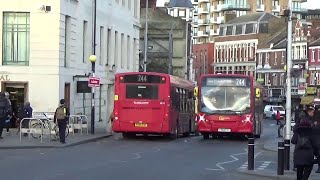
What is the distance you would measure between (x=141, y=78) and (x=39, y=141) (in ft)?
20.9

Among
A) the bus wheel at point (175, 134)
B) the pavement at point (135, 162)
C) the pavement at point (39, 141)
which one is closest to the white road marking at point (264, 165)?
the pavement at point (135, 162)

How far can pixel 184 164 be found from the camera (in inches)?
902

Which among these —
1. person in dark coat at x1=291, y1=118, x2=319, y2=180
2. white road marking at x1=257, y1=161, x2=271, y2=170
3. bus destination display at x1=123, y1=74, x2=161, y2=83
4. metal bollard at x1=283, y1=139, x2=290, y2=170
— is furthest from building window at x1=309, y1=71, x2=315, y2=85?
person in dark coat at x1=291, y1=118, x2=319, y2=180

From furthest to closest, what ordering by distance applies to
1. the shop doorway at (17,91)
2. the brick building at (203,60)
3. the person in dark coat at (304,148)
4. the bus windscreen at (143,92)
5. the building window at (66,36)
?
the brick building at (203,60) → the building window at (66,36) → the shop doorway at (17,91) → the bus windscreen at (143,92) → the person in dark coat at (304,148)

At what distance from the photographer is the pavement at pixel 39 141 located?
2852cm

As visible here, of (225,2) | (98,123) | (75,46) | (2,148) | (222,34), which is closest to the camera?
(2,148)

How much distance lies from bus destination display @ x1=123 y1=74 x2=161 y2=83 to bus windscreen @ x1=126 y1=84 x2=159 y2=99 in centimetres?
22

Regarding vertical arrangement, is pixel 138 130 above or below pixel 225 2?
below

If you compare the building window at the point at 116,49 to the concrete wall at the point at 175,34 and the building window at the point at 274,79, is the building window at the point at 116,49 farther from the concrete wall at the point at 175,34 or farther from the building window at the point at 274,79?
the building window at the point at 274,79

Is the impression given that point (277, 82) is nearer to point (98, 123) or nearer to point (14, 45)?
point (98, 123)

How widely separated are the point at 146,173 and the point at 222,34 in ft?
387

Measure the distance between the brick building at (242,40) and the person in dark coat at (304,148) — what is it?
347 feet

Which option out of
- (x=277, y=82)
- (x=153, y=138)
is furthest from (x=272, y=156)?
(x=277, y=82)

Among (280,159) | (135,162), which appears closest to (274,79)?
(135,162)
